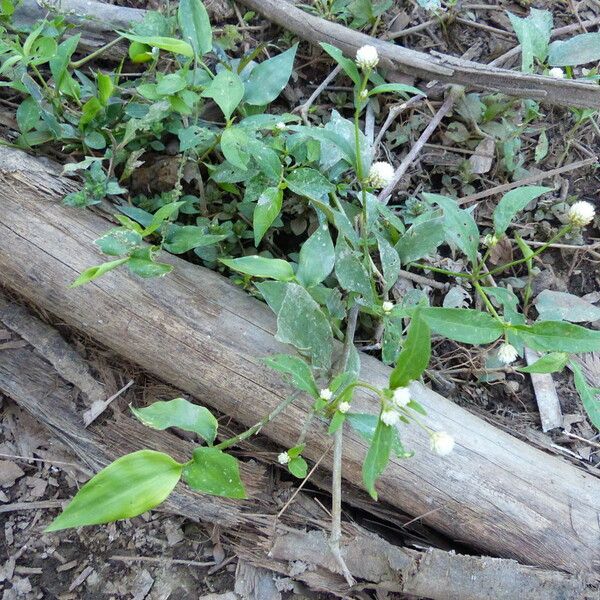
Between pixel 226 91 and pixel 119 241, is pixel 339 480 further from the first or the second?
pixel 226 91

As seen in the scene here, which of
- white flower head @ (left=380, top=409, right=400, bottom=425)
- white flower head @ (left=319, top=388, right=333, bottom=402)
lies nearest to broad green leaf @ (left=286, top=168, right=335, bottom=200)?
white flower head @ (left=319, top=388, right=333, bottom=402)

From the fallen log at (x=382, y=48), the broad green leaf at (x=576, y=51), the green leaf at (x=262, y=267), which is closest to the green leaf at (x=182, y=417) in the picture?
the green leaf at (x=262, y=267)

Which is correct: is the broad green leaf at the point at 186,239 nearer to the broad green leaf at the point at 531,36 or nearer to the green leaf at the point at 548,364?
the green leaf at the point at 548,364

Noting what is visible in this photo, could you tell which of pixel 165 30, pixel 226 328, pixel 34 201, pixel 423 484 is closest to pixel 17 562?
pixel 226 328

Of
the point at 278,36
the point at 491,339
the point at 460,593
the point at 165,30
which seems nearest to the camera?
the point at 491,339

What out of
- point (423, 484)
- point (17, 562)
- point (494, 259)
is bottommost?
point (17, 562)

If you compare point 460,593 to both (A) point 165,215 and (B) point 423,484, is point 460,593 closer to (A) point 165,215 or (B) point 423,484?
(B) point 423,484
